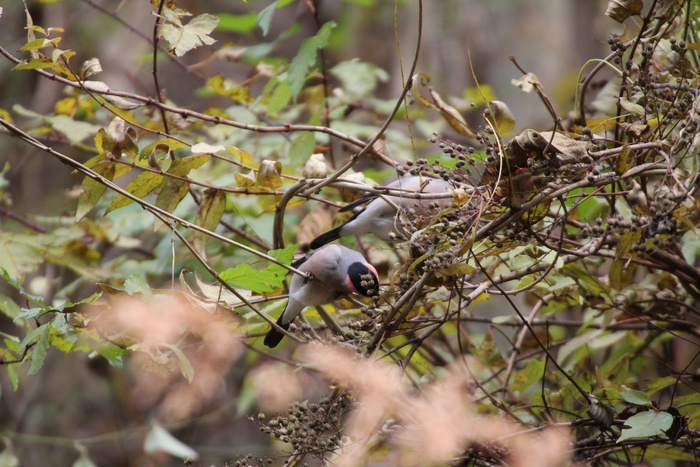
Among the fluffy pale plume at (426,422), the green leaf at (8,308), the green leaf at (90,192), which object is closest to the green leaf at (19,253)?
Answer: the green leaf at (8,308)

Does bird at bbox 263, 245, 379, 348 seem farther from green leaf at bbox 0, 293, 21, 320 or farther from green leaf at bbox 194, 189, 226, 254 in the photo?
green leaf at bbox 0, 293, 21, 320

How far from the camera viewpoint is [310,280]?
1932 mm

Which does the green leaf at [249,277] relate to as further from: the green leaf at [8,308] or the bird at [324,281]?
the green leaf at [8,308]

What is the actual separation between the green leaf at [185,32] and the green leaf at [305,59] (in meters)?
0.51

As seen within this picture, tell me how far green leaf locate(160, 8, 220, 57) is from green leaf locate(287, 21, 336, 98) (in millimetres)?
513

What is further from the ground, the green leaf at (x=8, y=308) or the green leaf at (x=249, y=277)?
the green leaf at (x=249, y=277)

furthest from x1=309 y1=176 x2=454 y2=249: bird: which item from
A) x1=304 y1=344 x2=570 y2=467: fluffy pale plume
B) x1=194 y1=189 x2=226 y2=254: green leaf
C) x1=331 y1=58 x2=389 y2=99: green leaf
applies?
x1=331 y1=58 x2=389 y2=99: green leaf

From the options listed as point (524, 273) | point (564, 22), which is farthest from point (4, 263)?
point (564, 22)

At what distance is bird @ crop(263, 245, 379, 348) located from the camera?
1.98m

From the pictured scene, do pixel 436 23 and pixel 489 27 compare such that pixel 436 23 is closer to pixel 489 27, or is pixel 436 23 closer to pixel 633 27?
pixel 489 27

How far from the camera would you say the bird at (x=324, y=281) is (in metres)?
1.98

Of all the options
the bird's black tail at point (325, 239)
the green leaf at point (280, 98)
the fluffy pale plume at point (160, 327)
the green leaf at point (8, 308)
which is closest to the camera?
the fluffy pale plume at point (160, 327)

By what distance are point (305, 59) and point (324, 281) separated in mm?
738

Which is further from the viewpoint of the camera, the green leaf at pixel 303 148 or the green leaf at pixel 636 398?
the green leaf at pixel 303 148
